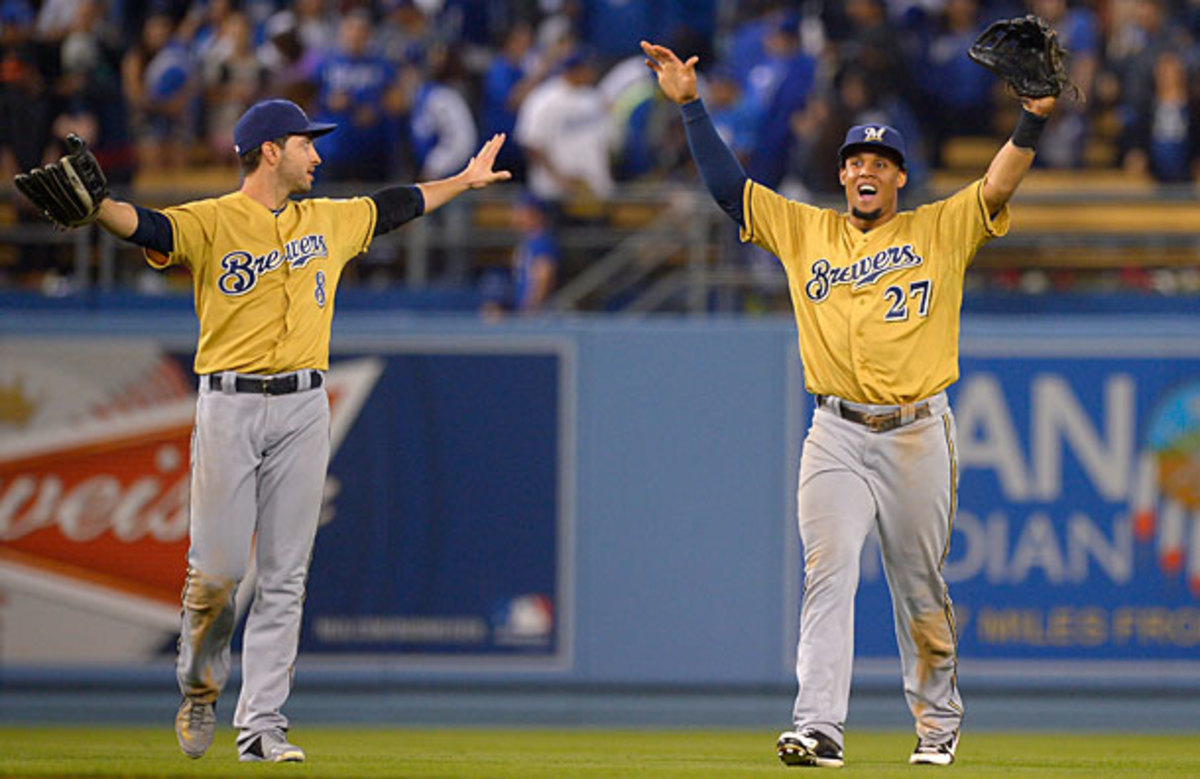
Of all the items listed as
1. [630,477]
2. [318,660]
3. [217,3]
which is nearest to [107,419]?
[318,660]

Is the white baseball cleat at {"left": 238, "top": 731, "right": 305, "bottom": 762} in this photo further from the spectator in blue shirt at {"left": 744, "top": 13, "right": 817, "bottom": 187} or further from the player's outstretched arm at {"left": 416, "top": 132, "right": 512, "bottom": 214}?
the spectator in blue shirt at {"left": 744, "top": 13, "right": 817, "bottom": 187}

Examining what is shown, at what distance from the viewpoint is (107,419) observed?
11.1 metres

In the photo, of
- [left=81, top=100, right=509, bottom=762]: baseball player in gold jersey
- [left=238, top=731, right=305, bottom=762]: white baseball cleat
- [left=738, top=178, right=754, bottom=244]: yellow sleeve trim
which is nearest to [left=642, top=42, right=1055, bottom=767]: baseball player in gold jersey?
[left=738, top=178, right=754, bottom=244]: yellow sleeve trim

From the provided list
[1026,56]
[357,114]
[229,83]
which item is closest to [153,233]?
[1026,56]

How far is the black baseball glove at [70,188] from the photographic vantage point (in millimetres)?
6621

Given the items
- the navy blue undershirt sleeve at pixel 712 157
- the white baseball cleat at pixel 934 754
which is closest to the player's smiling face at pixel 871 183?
the navy blue undershirt sleeve at pixel 712 157

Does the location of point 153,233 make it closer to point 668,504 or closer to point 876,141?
point 876,141

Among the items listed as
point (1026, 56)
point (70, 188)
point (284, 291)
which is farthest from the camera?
point (284, 291)

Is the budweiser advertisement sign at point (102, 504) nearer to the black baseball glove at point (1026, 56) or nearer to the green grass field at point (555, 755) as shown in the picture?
the green grass field at point (555, 755)

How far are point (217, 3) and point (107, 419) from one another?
5.19 meters

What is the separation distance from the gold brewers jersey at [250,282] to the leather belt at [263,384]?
29 mm

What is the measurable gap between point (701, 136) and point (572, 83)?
5813 millimetres

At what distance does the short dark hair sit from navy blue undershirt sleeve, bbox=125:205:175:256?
16.1 inches

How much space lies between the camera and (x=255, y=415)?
6.98m
